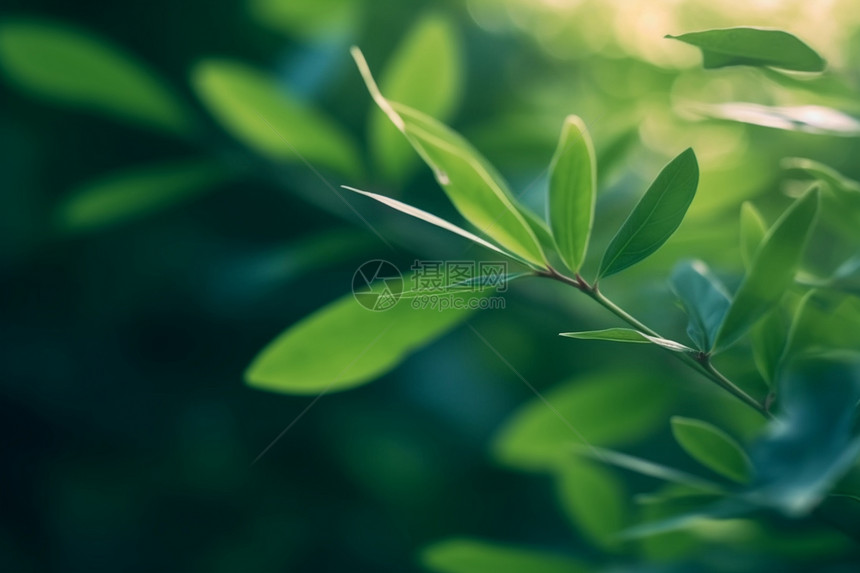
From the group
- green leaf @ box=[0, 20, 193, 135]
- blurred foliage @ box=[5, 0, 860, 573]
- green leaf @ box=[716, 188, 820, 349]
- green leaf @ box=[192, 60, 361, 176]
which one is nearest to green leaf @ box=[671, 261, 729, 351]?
Result: green leaf @ box=[716, 188, 820, 349]

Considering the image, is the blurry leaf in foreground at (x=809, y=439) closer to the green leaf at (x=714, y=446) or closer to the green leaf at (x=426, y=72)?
the green leaf at (x=714, y=446)

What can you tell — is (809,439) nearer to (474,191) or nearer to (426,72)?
(474,191)

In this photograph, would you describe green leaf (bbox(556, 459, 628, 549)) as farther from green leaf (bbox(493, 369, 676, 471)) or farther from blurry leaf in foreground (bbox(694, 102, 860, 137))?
blurry leaf in foreground (bbox(694, 102, 860, 137))

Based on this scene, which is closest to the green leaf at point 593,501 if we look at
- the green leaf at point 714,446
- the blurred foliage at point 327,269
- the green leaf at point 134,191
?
the blurred foliage at point 327,269

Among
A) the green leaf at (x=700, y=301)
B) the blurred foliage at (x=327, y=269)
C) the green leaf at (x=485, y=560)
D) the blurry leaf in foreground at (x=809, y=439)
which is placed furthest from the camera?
the blurred foliage at (x=327, y=269)

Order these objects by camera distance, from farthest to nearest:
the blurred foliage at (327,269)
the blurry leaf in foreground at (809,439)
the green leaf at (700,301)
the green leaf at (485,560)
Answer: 1. the blurred foliage at (327,269)
2. the green leaf at (485,560)
3. the green leaf at (700,301)
4. the blurry leaf in foreground at (809,439)

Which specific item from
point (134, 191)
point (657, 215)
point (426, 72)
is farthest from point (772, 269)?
point (134, 191)

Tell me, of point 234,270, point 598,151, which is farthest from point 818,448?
point 234,270
